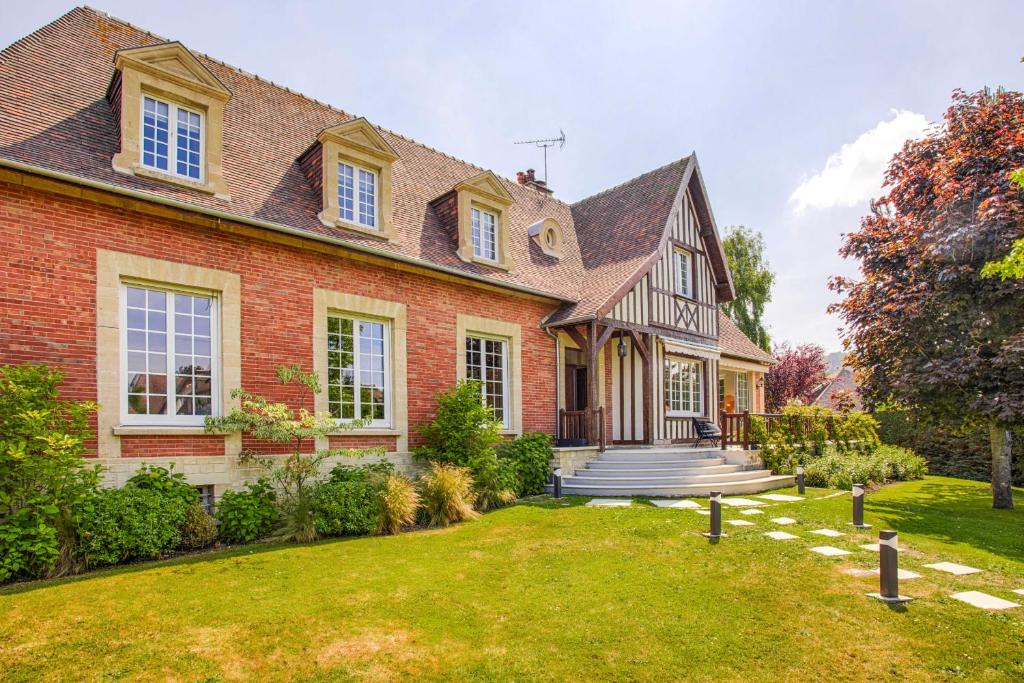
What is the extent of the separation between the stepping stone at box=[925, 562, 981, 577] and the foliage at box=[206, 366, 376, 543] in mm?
7222

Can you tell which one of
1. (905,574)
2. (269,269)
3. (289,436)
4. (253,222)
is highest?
(253,222)

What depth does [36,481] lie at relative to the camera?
6387mm

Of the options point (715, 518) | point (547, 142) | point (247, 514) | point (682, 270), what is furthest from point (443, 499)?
point (547, 142)

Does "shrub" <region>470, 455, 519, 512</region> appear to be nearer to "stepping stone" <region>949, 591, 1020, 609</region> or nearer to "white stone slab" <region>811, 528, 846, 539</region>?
"white stone slab" <region>811, 528, 846, 539</region>

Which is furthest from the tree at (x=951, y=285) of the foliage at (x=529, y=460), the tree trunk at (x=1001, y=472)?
the foliage at (x=529, y=460)

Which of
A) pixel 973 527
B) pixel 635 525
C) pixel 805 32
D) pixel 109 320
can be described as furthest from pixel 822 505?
pixel 109 320

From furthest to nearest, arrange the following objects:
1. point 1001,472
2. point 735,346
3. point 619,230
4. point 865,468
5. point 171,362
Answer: point 735,346 → point 619,230 → point 865,468 → point 1001,472 → point 171,362

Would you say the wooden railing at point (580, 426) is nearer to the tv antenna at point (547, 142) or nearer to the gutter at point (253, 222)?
the gutter at point (253, 222)

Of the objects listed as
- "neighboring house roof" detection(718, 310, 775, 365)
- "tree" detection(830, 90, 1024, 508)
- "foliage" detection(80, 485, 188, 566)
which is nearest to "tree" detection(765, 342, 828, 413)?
"neighboring house roof" detection(718, 310, 775, 365)

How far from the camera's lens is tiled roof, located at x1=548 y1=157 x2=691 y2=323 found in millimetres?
13620

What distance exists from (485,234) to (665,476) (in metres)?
6.24

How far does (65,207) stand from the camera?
7477 millimetres

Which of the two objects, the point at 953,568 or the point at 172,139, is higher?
the point at 172,139

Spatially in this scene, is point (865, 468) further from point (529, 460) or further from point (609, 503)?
point (529, 460)
